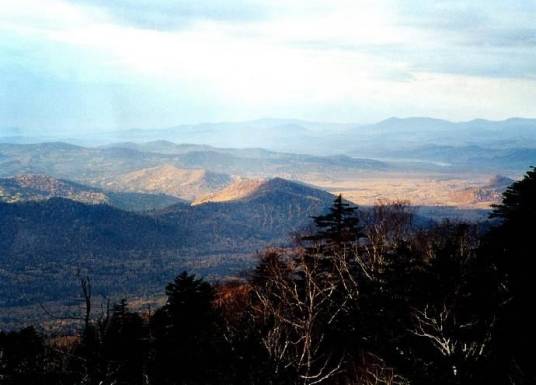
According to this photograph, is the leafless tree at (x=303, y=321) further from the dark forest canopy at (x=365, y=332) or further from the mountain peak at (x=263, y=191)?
the mountain peak at (x=263, y=191)

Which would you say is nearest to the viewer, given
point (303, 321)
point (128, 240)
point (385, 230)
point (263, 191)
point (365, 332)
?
point (303, 321)

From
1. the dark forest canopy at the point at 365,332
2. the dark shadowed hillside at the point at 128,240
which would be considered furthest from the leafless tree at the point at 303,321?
the dark shadowed hillside at the point at 128,240

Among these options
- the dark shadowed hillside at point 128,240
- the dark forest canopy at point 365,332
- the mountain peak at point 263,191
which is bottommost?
the dark shadowed hillside at point 128,240

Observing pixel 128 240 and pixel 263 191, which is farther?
pixel 263 191

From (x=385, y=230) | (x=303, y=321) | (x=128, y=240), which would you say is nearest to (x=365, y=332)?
(x=303, y=321)

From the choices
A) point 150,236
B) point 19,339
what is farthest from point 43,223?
point 19,339

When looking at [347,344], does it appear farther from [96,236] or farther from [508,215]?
[96,236]

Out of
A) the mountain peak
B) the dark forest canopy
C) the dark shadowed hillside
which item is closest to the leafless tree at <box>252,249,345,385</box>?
the dark forest canopy

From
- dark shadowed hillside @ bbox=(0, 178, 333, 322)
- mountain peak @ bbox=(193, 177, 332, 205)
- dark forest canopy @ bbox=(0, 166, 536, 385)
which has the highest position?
dark forest canopy @ bbox=(0, 166, 536, 385)

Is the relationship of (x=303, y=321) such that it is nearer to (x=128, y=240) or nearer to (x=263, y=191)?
(x=128, y=240)

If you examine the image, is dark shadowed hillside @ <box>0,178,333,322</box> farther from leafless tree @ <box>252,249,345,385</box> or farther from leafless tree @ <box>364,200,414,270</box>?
leafless tree @ <box>252,249,345,385</box>
